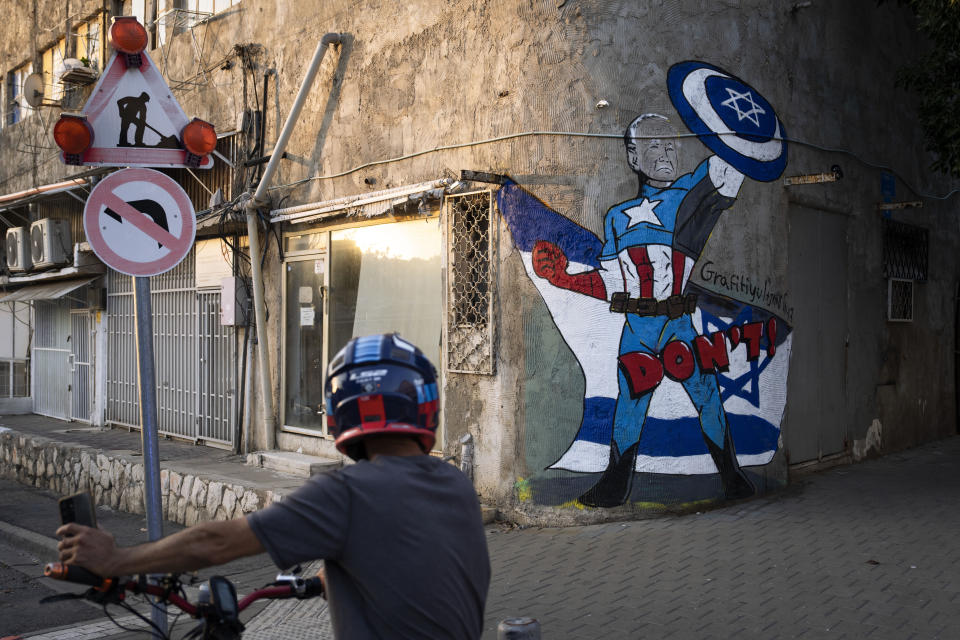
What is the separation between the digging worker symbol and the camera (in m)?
4.33

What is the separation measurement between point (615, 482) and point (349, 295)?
3679 millimetres

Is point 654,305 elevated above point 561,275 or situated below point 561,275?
below

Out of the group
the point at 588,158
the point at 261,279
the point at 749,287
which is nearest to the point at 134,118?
the point at 588,158

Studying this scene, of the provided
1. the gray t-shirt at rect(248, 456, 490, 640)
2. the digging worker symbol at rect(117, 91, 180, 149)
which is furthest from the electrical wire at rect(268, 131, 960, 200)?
the gray t-shirt at rect(248, 456, 490, 640)

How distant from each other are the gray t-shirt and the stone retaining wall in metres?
5.57

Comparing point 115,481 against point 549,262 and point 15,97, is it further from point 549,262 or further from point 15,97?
point 15,97

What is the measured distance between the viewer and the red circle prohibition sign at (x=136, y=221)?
4.11m

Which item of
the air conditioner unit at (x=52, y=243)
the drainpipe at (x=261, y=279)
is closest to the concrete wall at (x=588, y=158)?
the drainpipe at (x=261, y=279)

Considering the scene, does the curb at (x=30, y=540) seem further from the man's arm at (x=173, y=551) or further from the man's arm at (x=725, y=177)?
the man's arm at (x=725, y=177)

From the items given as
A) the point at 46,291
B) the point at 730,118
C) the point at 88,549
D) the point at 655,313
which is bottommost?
the point at 88,549

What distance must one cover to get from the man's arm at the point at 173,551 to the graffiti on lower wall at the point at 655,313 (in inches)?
213

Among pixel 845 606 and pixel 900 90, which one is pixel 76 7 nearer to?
pixel 900 90

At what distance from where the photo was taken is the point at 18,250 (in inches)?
616

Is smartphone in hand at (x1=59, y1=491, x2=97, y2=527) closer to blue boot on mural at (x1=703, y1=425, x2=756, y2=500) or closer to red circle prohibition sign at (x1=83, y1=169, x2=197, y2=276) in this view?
red circle prohibition sign at (x1=83, y1=169, x2=197, y2=276)
